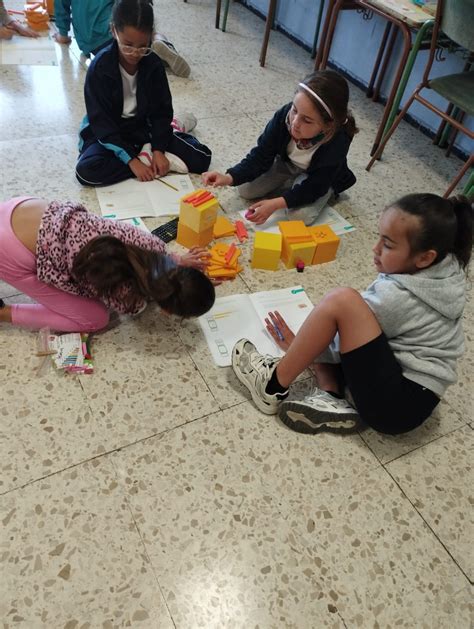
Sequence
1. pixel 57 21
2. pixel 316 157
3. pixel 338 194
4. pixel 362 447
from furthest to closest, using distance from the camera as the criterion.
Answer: pixel 57 21
pixel 338 194
pixel 316 157
pixel 362 447

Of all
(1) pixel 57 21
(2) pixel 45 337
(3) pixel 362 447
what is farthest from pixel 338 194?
(1) pixel 57 21

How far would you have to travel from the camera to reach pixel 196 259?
4.86 feet

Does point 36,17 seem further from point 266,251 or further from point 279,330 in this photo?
point 279,330

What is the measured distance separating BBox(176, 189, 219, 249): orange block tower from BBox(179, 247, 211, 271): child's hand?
0.07 meters

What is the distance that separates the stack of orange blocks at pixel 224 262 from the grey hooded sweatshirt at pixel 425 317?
1.94 feet

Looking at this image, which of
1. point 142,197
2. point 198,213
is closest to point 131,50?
point 142,197

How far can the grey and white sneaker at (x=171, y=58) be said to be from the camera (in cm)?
271

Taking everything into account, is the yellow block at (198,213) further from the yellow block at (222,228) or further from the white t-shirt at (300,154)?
the white t-shirt at (300,154)

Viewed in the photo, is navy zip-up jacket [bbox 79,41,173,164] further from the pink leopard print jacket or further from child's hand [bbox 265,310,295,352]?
child's hand [bbox 265,310,295,352]

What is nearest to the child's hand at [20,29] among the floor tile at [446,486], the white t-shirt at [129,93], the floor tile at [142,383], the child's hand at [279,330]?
the white t-shirt at [129,93]

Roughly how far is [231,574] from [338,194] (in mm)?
1609

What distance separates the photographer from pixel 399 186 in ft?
7.49

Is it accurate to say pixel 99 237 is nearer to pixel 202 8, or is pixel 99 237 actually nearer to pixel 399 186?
pixel 399 186

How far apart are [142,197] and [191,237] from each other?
35 centimetres
